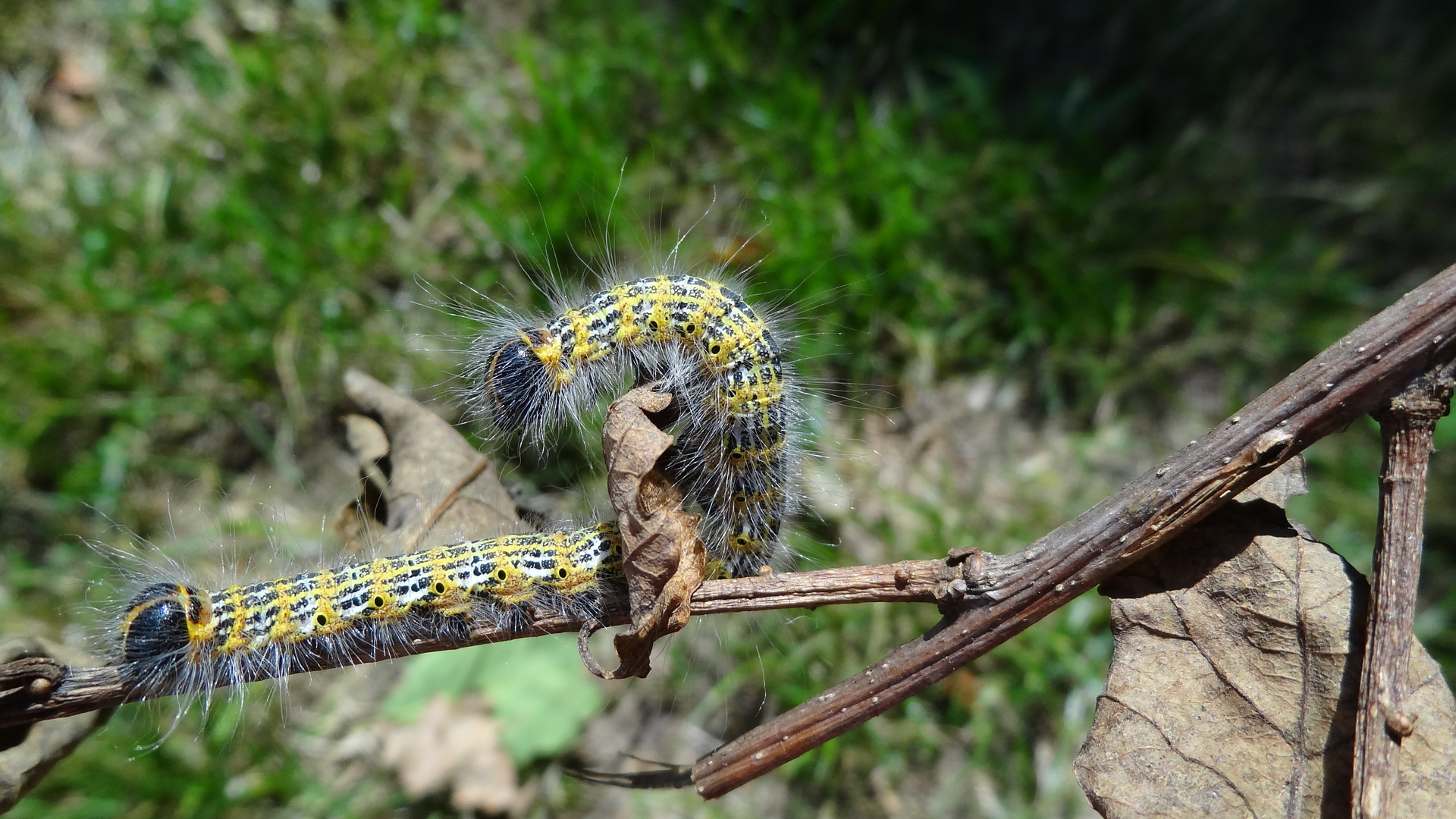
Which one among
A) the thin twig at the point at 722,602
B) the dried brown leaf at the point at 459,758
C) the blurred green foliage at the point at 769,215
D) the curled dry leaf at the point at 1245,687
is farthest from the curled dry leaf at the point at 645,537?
the dried brown leaf at the point at 459,758

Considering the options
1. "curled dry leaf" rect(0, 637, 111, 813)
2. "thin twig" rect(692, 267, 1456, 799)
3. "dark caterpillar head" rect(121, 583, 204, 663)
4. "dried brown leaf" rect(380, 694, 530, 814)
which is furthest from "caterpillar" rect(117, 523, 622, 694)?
"dried brown leaf" rect(380, 694, 530, 814)

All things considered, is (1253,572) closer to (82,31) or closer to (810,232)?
(810,232)

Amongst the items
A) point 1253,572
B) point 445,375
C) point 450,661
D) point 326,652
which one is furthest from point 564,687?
point 1253,572

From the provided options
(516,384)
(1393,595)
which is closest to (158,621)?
(516,384)

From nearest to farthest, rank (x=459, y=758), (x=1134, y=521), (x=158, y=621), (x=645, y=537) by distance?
(x=1134, y=521) < (x=645, y=537) < (x=158, y=621) < (x=459, y=758)

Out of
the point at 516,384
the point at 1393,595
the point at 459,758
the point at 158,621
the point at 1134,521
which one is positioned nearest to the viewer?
the point at 1393,595

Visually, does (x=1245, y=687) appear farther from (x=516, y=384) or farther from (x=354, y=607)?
(x=354, y=607)
